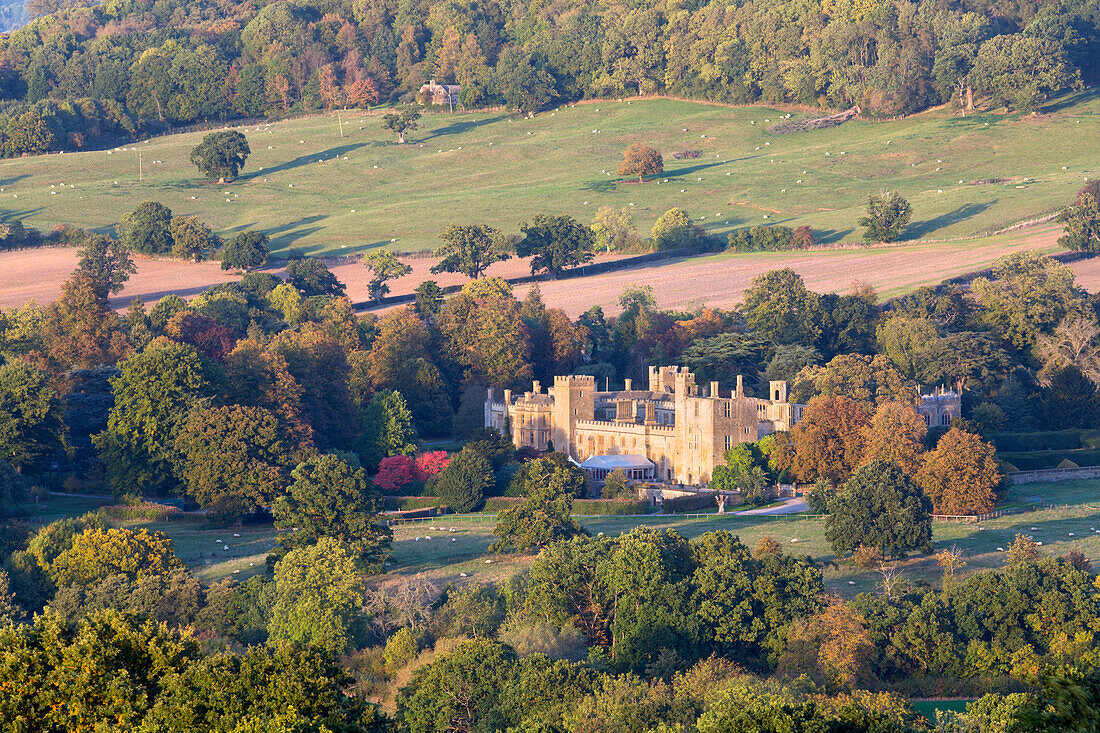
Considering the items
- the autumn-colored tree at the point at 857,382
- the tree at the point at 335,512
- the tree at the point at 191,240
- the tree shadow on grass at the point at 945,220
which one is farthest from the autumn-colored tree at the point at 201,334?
the tree shadow on grass at the point at 945,220

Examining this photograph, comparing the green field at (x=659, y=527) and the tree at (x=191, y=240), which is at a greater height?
the tree at (x=191, y=240)

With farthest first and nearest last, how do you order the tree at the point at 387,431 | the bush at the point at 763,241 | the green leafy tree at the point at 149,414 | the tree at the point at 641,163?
the tree at the point at 641,163, the bush at the point at 763,241, the tree at the point at 387,431, the green leafy tree at the point at 149,414

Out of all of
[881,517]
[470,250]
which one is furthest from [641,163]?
[881,517]

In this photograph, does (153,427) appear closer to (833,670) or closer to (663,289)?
(833,670)

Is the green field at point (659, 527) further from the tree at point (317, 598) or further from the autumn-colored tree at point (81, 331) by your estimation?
the autumn-colored tree at point (81, 331)

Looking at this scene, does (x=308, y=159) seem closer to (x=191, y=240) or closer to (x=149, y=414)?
(x=191, y=240)

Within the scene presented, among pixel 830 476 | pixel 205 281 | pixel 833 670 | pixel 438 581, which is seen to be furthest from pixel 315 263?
pixel 833 670

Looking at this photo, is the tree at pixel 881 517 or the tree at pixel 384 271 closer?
the tree at pixel 881 517
